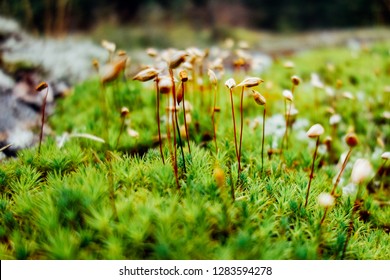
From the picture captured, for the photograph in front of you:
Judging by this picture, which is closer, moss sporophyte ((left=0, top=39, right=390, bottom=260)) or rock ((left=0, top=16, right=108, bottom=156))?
moss sporophyte ((left=0, top=39, right=390, bottom=260))

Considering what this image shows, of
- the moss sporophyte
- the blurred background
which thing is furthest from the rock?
the blurred background

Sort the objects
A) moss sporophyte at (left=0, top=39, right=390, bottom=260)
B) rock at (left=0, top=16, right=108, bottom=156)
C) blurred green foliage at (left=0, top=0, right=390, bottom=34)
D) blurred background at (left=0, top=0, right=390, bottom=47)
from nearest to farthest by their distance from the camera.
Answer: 1. moss sporophyte at (left=0, top=39, right=390, bottom=260)
2. rock at (left=0, top=16, right=108, bottom=156)
3. blurred background at (left=0, top=0, right=390, bottom=47)
4. blurred green foliage at (left=0, top=0, right=390, bottom=34)

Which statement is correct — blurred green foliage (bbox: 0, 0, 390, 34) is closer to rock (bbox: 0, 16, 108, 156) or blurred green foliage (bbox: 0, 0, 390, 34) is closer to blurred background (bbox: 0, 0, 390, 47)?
blurred background (bbox: 0, 0, 390, 47)

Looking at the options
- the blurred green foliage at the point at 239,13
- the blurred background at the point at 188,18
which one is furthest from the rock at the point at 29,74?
the blurred green foliage at the point at 239,13

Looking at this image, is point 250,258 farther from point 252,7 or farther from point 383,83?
point 252,7

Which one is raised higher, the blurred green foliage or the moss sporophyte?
the blurred green foliage

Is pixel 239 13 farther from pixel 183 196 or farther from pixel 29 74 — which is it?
pixel 183 196

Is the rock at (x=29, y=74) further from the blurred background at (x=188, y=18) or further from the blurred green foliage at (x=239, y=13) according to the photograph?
the blurred green foliage at (x=239, y=13)

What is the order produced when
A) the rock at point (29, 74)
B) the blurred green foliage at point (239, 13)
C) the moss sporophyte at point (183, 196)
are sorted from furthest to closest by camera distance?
the blurred green foliage at point (239, 13) → the rock at point (29, 74) → the moss sporophyte at point (183, 196)
